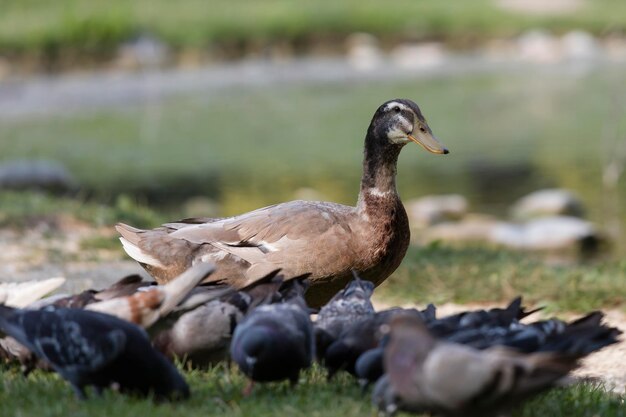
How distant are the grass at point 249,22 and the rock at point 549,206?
17482 mm

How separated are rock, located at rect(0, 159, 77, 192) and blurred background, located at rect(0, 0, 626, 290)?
3 centimetres

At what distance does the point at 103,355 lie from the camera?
4535 millimetres

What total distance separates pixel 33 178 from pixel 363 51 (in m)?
19.4

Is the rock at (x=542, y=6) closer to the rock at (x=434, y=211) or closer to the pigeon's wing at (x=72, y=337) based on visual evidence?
the rock at (x=434, y=211)

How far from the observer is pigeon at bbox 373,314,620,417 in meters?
4.11

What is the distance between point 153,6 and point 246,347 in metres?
32.0

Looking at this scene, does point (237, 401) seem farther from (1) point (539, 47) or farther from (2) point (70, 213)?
(1) point (539, 47)

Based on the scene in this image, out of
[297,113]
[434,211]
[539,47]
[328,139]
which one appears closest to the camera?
[434,211]

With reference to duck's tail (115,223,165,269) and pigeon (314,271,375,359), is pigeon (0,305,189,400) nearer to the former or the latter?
pigeon (314,271,375,359)

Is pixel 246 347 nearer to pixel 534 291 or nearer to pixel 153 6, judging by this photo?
pixel 534 291

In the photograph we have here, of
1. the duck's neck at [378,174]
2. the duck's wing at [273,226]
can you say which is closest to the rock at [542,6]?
the duck's neck at [378,174]

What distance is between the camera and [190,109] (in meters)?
26.0

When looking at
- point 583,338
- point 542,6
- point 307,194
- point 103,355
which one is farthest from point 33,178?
point 542,6

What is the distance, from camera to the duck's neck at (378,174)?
6.50 m
